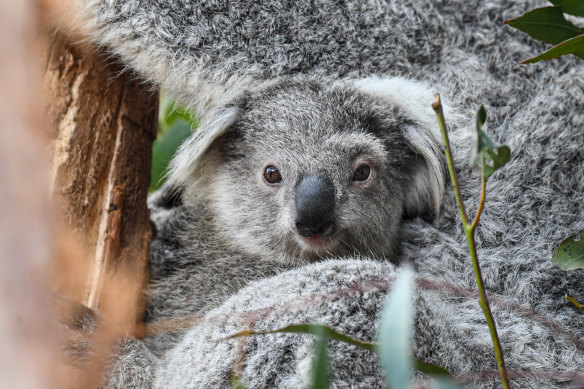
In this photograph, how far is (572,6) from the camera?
6.91 ft

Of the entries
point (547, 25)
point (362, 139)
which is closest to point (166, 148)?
point (362, 139)

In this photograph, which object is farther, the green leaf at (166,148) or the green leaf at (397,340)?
the green leaf at (166,148)

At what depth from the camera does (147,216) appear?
131 inches

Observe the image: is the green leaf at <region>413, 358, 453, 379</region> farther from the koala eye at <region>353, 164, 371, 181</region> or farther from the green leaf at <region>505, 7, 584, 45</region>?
the koala eye at <region>353, 164, 371, 181</region>

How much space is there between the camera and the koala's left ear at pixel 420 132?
121 inches

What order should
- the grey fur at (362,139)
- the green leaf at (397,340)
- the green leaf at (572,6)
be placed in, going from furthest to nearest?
the grey fur at (362,139), the green leaf at (572,6), the green leaf at (397,340)

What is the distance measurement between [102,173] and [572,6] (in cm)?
215

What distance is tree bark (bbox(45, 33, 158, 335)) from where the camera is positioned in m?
2.93

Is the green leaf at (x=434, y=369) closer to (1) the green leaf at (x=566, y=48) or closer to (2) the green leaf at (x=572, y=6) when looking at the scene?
(1) the green leaf at (x=566, y=48)

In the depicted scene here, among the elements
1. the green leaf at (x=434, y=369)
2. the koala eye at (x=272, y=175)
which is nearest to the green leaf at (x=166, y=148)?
the koala eye at (x=272, y=175)

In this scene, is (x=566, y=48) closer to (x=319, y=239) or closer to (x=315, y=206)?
(x=315, y=206)

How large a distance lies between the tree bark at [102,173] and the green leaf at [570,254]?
6.20 ft

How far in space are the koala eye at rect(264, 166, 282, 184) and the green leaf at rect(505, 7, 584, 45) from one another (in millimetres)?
1253

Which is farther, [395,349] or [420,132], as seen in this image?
[420,132]
